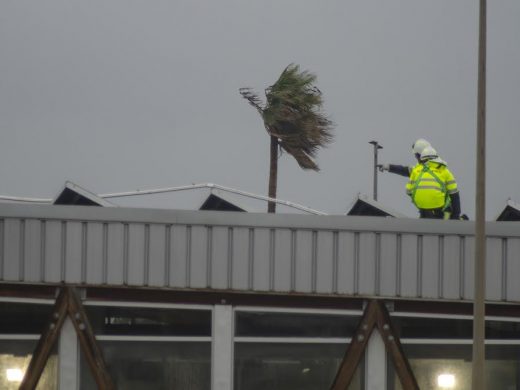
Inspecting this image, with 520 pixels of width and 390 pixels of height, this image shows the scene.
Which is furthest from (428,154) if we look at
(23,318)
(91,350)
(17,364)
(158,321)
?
(17,364)

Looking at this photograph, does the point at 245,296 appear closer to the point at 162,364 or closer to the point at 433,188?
the point at 162,364

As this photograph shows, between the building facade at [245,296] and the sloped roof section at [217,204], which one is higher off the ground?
the sloped roof section at [217,204]

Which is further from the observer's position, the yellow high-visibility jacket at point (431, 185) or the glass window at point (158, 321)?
the yellow high-visibility jacket at point (431, 185)

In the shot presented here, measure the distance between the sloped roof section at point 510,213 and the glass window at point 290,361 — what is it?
2.87 metres

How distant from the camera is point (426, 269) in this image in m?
17.4

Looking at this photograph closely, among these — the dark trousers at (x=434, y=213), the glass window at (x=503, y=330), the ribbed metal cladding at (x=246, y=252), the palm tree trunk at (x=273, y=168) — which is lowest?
the glass window at (x=503, y=330)

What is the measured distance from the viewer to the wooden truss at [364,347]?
17.5 metres

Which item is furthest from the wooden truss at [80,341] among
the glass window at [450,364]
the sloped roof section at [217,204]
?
the glass window at [450,364]

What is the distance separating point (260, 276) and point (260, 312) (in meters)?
0.53

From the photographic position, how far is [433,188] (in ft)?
60.2

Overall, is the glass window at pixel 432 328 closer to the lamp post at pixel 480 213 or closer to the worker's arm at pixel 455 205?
the worker's arm at pixel 455 205

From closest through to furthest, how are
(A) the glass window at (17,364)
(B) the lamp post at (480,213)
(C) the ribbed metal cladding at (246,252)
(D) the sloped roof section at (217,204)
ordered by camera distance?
1. (B) the lamp post at (480,213)
2. (C) the ribbed metal cladding at (246,252)
3. (A) the glass window at (17,364)
4. (D) the sloped roof section at (217,204)

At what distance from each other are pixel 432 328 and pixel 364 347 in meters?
0.95

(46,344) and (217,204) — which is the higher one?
(217,204)
